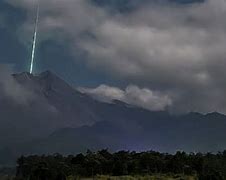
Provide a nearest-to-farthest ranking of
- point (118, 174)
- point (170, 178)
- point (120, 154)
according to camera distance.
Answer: point (170, 178) < point (118, 174) < point (120, 154)

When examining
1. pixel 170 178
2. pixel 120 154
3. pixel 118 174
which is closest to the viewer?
pixel 170 178

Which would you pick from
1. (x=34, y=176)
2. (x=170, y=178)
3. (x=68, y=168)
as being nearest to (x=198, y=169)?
(x=170, y=178)

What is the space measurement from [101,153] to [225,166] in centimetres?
4808

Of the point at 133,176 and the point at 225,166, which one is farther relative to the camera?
the point at 225,166

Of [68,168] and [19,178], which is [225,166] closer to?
[68,168]

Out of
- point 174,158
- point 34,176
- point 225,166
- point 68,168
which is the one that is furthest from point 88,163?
point 225,166

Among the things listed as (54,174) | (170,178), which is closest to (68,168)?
(54,174)

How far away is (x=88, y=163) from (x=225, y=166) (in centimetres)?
4841

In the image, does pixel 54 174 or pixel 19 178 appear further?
pixel 19 178

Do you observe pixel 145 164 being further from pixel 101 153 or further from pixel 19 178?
pixel 19 178

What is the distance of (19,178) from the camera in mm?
181375

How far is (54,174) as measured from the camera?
167125mm

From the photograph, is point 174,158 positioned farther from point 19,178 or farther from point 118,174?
point 19,178

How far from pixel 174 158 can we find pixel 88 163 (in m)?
30.7
